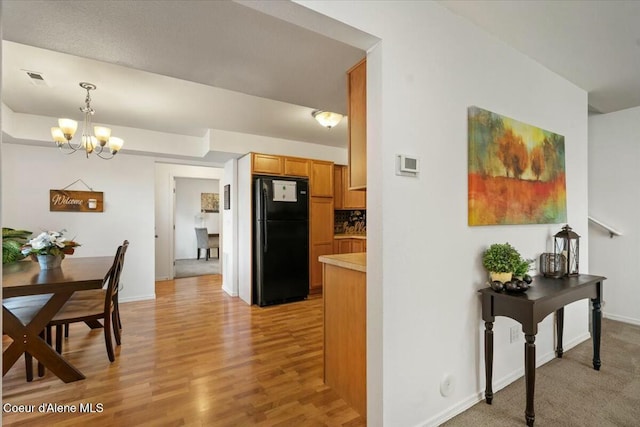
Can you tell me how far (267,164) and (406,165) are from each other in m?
3.16

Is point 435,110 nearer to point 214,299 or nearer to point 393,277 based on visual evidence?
point 393,277

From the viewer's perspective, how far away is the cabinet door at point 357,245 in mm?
5242

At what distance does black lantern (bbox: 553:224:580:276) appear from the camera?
2529 millimetres

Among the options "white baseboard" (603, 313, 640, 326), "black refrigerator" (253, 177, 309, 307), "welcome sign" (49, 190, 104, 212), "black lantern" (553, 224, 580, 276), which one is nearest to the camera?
"black lantern" (553, 224, 580, 276)

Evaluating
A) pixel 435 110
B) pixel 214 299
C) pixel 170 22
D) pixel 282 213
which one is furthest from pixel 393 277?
pixel 214 299

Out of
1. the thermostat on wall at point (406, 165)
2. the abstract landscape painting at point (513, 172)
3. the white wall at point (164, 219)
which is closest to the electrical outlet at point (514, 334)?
the abstract landscape painting at point (513, 172)

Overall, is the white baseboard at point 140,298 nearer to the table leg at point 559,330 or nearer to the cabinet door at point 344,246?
the cabinet door at point 344,246

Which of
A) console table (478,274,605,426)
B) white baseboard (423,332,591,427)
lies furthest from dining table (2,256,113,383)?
console table (478,274,605,426)

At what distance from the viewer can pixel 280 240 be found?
4461 mm

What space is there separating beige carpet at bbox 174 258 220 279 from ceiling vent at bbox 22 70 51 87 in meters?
4.31

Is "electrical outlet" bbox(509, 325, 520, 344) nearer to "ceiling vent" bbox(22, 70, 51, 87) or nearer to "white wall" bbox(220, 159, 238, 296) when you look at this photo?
"white wall" bbox(220, 159, 238, 296)

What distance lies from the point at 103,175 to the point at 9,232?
1.35 metres

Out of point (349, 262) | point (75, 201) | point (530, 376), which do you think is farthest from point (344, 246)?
point (75, 201)

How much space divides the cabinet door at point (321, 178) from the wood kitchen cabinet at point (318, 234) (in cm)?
10
